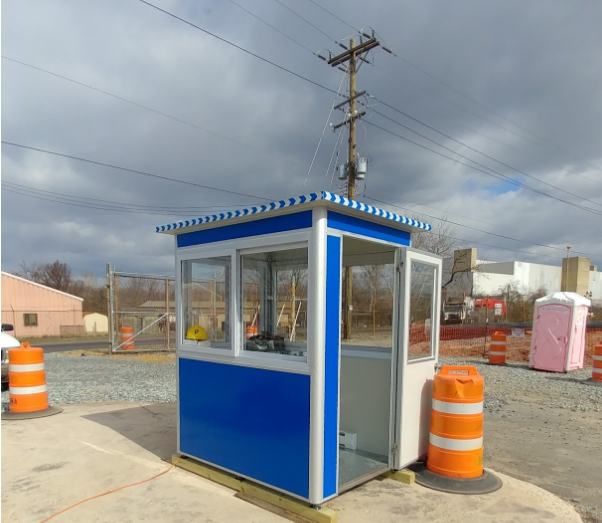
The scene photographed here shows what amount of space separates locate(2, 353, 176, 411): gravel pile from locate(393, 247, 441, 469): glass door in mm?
4987

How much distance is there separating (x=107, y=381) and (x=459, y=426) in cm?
826

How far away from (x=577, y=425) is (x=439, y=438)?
389cm

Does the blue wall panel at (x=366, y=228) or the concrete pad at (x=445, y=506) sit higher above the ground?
the blue wall panel at (x=366, y=228)

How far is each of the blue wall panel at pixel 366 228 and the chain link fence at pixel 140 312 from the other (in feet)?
38.4

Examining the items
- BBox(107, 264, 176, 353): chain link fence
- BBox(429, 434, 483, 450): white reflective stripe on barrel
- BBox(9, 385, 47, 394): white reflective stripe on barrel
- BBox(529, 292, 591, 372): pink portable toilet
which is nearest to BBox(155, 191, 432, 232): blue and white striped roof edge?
BBox(429, 434, 483, 450): white reflective stripe on barrel

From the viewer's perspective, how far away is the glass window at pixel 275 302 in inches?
154

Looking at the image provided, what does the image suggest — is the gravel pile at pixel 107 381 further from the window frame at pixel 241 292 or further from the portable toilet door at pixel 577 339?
the portable toilet door at pixel 577 339

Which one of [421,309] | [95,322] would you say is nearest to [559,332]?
[421,309]

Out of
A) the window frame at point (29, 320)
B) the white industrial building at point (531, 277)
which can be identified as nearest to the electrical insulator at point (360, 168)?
the window frame at point (29, 320)

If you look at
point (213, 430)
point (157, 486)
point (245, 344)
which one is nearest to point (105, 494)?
point (157, 486)

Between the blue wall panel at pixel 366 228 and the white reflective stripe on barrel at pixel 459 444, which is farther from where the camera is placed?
the white reflective stripe on barrel at pixel 459 444

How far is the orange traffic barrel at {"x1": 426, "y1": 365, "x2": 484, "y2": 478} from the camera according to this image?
395cm

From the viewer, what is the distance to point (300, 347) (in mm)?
3885

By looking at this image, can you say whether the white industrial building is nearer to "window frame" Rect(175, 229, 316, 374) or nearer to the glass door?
the glass door
